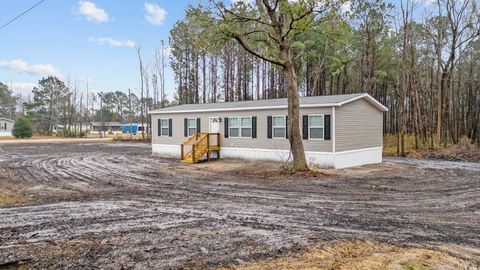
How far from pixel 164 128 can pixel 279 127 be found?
309 inches

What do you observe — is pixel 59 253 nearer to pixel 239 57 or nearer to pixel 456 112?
pixel 456 112

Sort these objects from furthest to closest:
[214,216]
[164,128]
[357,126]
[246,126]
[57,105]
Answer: [57,105], [164,128], [246,126], [357,126], [214,216]

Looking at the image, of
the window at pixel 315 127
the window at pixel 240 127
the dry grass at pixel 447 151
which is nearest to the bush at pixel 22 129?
the window at pixel 240 127

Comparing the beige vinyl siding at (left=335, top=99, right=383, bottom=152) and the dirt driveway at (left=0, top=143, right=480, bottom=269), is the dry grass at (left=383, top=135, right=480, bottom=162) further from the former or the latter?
the dirt driveway at (left=0, top=143, right=480, bottom=269)

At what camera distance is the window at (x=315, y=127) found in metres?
14.5

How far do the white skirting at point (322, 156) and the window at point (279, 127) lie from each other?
70 centimetres

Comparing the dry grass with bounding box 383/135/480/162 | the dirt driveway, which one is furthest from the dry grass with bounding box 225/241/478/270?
the dry grass with bounding box 383/135/480/162

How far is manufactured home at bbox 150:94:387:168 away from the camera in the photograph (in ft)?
47.2

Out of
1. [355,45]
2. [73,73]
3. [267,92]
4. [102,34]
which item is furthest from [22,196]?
[73,73]

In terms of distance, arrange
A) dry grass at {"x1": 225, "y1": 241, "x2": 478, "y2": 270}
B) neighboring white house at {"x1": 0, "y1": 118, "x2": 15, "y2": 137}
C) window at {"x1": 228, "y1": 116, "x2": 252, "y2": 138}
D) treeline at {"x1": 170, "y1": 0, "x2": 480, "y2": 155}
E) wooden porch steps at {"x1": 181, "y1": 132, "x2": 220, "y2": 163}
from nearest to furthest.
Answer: dry grass at {"x1": 225, "y1": 241, "x2": 478, "y2": 270} < wooden porch steps at {"x1": 181, "y1": 132, "x2": 220, "y2": 163} < window at {"x1": 228, "y1": 116, "x2": 252, "y2": 138} < treeline at {"x1": 170, "y1": 0, "x2": 480, "y2": 155} < neighboring white house at {"x1": 0, "y1": 118, "x2": 15, "y2": 137}

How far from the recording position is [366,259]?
4152 millimetres

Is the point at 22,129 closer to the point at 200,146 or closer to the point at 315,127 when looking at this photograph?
the point at 200,146

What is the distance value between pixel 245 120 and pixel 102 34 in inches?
553

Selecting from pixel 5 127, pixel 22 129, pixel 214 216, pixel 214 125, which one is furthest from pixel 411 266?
pixel 5 127
